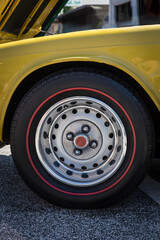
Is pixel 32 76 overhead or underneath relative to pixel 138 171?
overhead

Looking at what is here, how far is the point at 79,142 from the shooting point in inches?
98.7

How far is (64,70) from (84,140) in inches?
20.0

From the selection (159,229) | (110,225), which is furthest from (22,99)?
(159,229)

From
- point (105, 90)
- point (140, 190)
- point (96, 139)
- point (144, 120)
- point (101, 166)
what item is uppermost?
point (105, 90)

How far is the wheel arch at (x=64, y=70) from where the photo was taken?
247 centimetres

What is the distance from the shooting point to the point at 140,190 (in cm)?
282

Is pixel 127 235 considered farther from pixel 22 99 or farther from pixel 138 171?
pixel 22 99

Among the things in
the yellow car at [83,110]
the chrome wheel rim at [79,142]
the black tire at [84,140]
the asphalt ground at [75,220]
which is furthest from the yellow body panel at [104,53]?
the asphalt ground at [75,220]

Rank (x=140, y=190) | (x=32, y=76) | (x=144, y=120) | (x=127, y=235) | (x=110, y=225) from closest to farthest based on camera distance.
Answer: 1. (x=127, y=235)
2. (x=110, y=225)
3. (x=144, y=120)
4. (x=32, y=76)
5. (x=140, y=190)

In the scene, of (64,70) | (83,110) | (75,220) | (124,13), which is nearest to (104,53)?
(64,70)

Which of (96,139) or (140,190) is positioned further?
(140,190)

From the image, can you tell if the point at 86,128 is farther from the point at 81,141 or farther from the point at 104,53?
the point at 104,53

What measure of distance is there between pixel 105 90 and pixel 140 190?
924 millimetres

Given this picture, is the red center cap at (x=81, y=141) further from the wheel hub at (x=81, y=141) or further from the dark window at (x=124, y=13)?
the dark window at (x=124, y=13)
